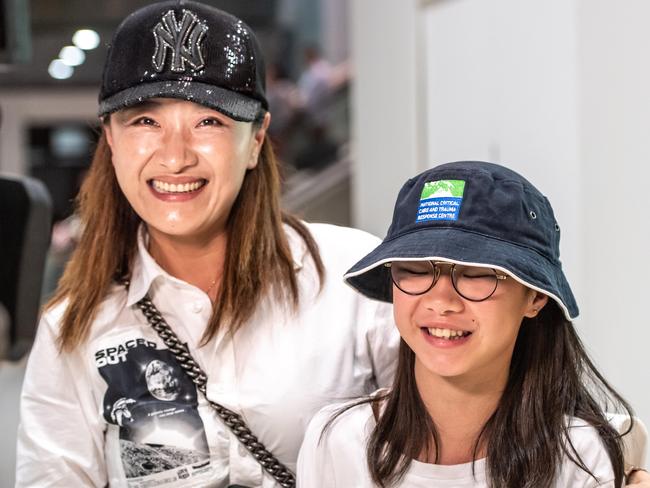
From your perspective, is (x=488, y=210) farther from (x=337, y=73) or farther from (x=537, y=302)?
(x=337, y=73)

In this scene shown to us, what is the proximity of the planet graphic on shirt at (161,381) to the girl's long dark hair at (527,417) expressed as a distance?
47 centimetres

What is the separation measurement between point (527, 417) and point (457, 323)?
26 cm

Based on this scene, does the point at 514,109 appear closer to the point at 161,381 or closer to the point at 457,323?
the point at 161,381

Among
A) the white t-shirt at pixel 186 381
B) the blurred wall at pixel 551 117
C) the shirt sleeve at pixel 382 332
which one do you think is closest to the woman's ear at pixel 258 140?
the white t-shirt at pixel 186 381

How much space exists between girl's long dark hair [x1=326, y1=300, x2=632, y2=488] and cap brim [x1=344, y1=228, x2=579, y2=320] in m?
0.17

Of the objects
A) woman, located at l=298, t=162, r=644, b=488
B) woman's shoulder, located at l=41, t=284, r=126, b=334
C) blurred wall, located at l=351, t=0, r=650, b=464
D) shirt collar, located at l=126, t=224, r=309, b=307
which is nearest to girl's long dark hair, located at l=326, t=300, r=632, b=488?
woman, located at l=298, t=162, r=644, b=488

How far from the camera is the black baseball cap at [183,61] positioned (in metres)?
2.15

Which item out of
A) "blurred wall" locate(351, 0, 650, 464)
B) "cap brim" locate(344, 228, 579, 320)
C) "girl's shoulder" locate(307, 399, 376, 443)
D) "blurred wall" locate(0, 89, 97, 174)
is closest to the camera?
"cap brim" locate(344, 228, 579, 320)

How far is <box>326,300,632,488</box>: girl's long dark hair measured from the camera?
1.88 m

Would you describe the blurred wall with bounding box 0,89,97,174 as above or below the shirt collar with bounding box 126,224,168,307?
above

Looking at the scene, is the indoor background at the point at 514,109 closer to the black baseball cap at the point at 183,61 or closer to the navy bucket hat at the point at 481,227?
the black baseball cap at the point at 183,61

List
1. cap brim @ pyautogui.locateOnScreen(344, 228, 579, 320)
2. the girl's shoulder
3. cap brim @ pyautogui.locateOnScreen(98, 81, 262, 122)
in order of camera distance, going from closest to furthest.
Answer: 1. cap brim @ pyautogui.locateOnScreen(344, 228, 579, 320)
2. the girl's shoulder
3. cap brim @ pyautogui.locateOnScreen(98, 81, 262, 122)

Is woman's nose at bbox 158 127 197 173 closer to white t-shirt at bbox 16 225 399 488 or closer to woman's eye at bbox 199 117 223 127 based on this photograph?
woman's eye at bbox 199 117 223 127

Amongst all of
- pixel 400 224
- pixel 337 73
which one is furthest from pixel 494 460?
pixel 337 73
